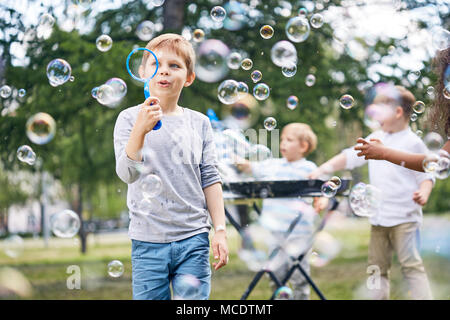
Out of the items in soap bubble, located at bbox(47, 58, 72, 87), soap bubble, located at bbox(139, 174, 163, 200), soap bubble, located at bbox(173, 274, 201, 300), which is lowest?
soap bubble, located at bbox(173, 274, 201, 300)

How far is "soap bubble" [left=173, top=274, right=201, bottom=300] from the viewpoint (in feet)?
6.72

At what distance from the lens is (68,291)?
5.93 m

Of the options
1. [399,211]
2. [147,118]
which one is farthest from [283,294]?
[147,118]

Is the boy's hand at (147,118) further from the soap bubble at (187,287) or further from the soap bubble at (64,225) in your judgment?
the soap bubble at (64,225)

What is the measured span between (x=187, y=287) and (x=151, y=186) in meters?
0.40

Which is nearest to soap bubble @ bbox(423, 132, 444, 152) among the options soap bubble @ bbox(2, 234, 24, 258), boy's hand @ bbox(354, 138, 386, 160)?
boy's hand @ bbox(354, 138, 386, 160)

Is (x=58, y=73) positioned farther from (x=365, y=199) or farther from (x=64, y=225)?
(x=365, y=199)

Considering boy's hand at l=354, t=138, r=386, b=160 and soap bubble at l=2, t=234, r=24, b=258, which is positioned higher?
boy's hand at l=354, t=138, r=386, b=160

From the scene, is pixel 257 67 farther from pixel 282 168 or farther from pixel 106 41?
pixel 106 41

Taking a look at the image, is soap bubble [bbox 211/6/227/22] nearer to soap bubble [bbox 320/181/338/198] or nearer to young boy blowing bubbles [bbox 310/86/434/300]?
young boy blowing bubbles [bbox 310/86/434/300]

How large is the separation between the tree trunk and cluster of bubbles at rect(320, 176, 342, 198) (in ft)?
11.0

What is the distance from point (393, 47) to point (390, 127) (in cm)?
250

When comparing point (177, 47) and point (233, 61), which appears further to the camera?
point (233, 61)

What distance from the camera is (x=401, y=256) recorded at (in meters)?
3.43
